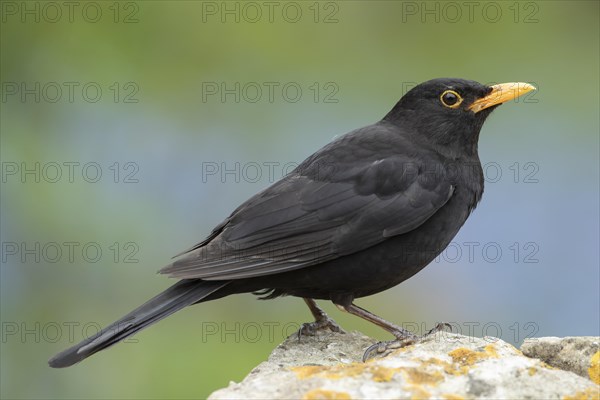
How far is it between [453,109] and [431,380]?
2.48 meters

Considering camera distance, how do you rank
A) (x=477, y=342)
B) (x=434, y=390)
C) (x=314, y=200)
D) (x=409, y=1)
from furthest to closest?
(x=409, y=1), (x=314, y=200), (x=477, y=342), (x=434, y=390)

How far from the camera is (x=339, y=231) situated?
5.06m

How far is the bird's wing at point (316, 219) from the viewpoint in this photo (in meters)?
4.93

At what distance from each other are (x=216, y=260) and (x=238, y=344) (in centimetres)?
135

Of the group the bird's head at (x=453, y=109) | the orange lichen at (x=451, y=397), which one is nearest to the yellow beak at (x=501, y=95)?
the bird's head at (x=453, y=109)

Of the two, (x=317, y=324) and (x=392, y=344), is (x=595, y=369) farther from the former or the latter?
(x=317, y=324)

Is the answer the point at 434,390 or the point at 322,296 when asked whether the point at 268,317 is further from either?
the point at 434,390

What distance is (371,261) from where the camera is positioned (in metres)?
5.05

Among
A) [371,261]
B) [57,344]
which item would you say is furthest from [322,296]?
[57,344]

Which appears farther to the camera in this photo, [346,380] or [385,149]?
[385,149]

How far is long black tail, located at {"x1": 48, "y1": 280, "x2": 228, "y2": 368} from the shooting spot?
4.55 metres

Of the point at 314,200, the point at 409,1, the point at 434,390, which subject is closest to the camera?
the point at 434,390

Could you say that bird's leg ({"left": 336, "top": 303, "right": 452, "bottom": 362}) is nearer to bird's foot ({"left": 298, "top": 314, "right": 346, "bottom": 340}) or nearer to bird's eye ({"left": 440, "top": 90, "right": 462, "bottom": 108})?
bird's foot ({"left": 298, "top": 314, "right": 346, "bottom": 340})

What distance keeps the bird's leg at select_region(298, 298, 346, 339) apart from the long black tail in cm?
57
